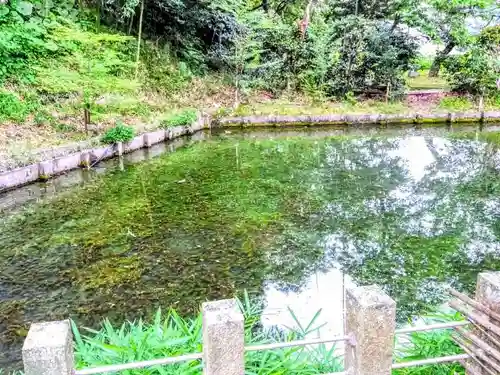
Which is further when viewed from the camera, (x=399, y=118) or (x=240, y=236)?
(x=399, y=118)

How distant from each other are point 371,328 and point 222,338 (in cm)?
51

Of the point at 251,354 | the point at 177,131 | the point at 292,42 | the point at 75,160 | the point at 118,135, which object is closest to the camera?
the point at 251,354

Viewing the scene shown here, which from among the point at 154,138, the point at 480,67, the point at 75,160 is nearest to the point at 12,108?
the point at 75,160

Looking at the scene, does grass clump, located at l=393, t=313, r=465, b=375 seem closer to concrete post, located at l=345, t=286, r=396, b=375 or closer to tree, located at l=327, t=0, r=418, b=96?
concrete post, located at l=345, t=286, r=396, b=375

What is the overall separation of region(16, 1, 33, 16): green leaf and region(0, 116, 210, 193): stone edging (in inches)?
141

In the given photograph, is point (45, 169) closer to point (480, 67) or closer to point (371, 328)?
point (371, 328)

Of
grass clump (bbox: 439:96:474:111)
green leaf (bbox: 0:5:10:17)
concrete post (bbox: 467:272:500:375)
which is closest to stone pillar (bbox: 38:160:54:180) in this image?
green leaf (bbox: 0:5:10:17)

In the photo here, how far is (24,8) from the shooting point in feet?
30.7

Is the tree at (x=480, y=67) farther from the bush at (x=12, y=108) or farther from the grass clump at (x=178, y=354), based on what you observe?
the grass clump at (x=178, y=354)

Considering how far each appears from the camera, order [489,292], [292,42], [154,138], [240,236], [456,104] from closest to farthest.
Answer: [489,292] → [240,236] → [154,138] → [456,104] → [292,42]

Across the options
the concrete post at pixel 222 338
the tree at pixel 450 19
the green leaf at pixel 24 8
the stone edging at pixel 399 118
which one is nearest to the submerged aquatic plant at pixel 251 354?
the concrete post at pixel 222 338

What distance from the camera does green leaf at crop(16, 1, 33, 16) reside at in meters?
9.30

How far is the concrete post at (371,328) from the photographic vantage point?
1.54 m

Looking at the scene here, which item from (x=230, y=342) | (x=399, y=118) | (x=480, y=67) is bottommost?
(x=230, y=342)
